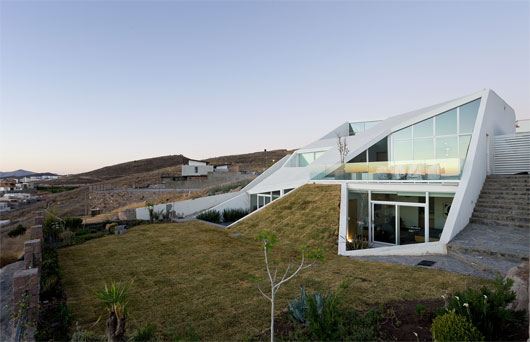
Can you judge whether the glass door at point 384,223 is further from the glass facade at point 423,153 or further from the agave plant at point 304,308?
the agave plant at point 304,308

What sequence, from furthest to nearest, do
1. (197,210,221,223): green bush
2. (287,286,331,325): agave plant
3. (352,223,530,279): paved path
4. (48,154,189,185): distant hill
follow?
(48,154,189,185): distant hill
(197,210,221,223): green bush
(352,223,530,279): paved path
(287,286,331,325): agave plant

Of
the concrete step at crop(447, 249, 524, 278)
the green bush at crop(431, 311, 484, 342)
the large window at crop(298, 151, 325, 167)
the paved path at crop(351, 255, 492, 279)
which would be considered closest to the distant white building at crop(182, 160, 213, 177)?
the large window at crop(298, 151, 325, 167)

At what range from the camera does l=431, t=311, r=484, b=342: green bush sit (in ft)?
9.57

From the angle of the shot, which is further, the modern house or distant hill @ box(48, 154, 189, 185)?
distant hill @ box(48, 154, 189, 185)

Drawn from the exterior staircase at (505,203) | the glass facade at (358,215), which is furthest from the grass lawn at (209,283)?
the exterior staircase at (505,203)

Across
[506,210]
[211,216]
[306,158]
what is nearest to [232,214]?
[211,216]

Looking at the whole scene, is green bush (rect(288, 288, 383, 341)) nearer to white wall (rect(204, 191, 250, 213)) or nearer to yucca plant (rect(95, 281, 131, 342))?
yucca plant (rect(95, 281, 131, 342))

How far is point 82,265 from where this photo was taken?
8.54 m

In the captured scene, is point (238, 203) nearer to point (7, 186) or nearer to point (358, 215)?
point (358, 215)

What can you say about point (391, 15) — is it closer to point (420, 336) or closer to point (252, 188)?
point (252, 188)

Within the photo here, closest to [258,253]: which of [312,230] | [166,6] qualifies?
[312,230]

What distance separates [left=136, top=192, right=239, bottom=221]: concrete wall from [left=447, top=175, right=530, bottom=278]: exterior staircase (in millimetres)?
15986

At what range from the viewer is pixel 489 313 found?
10.7 ft

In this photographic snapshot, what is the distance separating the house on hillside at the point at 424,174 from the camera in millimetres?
9734
